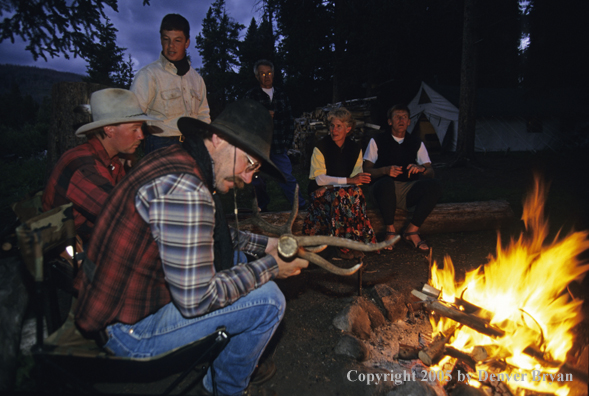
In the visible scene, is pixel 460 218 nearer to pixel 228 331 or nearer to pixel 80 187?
pixel 228 331

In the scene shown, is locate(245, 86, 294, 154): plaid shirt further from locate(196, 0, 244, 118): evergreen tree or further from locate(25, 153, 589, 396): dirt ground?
locate(196, 0, 244, 118): evergreen tree

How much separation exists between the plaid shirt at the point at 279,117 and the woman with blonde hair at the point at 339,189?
1531 mm

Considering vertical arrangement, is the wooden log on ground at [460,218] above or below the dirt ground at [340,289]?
above

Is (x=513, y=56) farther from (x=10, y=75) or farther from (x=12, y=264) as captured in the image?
(x=10, y=75)

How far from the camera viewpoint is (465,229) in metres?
5.08

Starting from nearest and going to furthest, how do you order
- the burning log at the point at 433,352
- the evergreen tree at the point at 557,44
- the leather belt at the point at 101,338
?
1. the leather belt at the point at 101,338
2. the burning log at the point at 433,352
3. the evergreen tree at the point at 557,44

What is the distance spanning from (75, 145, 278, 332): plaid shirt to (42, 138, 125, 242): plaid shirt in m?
0.82

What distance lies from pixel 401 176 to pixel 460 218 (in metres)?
1.20

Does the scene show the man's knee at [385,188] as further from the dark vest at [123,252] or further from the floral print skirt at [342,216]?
the dark vest at [123,252]

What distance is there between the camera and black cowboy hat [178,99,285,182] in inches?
69.6

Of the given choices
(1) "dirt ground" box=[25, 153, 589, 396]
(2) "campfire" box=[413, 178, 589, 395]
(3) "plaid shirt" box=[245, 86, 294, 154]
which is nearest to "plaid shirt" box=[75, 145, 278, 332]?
(1) "dirt ground" box=[25, 153, 589, 396]

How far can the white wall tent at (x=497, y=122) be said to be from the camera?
56.8 ft

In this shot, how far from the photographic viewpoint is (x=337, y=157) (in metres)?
4.38

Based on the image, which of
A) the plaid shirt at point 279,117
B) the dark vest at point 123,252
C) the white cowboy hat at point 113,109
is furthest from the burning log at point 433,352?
the plaid shirt at point 279,117
